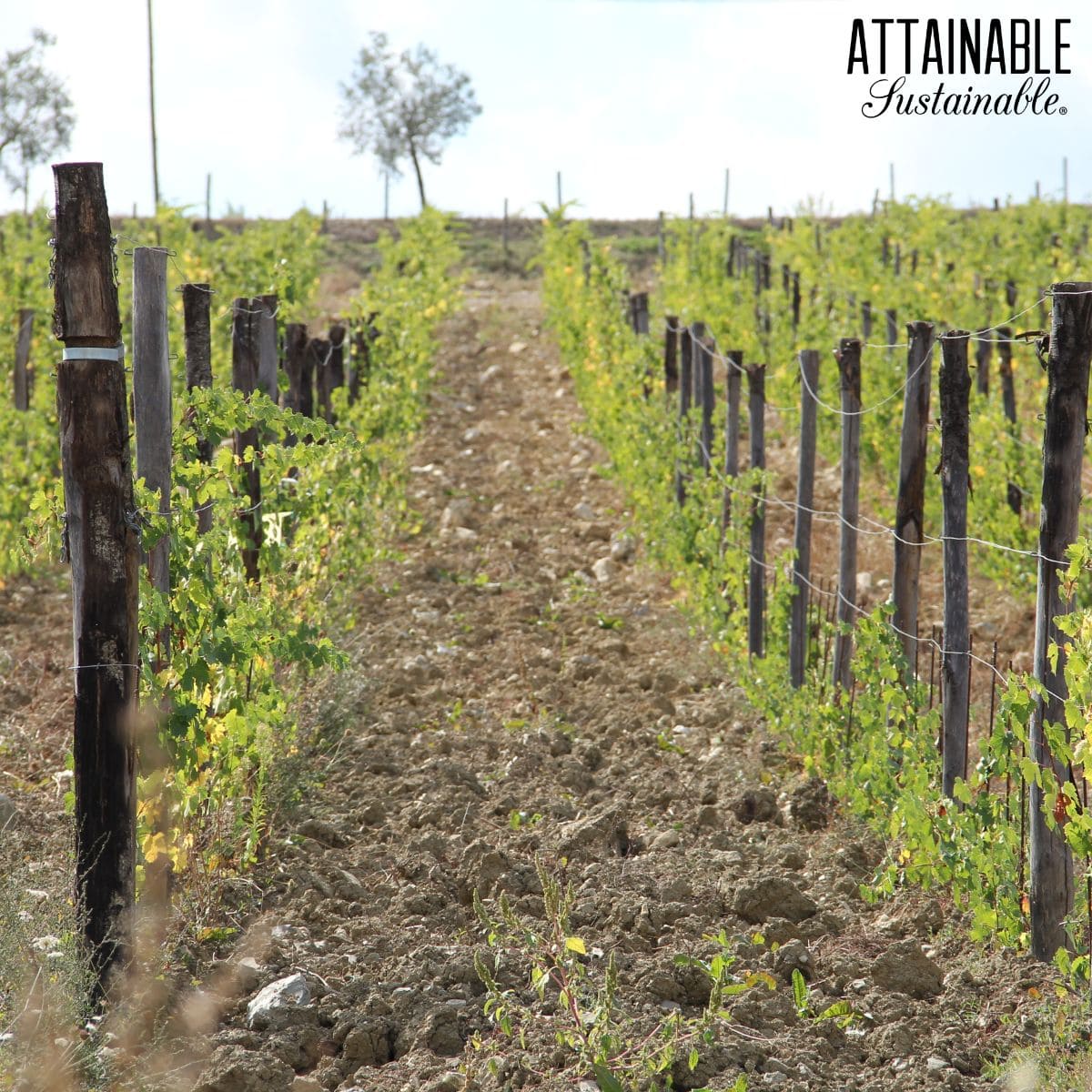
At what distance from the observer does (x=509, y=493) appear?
9945 mm

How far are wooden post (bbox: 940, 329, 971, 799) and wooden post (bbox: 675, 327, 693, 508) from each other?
343cm

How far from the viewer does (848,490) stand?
4.93m

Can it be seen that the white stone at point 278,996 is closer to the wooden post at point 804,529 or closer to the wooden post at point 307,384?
the wooden post at point 804,529

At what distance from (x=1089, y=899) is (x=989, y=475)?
15.9 ft

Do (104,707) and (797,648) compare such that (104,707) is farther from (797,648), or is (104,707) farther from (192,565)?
(797,648)

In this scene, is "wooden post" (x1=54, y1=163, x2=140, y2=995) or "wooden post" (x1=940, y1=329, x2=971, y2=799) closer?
"wooden post" (x1=54, y1=163, x2=140, y2=995)

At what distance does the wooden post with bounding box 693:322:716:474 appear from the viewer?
7137 millimetres

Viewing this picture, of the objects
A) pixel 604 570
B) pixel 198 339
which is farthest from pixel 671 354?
pixel 198 339

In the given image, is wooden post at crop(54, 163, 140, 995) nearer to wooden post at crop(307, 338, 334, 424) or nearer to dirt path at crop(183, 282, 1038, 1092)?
dirt path at crop(183, 282, 1038, 1092)

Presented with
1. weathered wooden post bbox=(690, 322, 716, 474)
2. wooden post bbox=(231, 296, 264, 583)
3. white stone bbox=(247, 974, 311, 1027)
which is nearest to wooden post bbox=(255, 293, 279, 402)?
wooden post bbox=(231, 296, 264, 583)

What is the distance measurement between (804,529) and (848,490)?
1.61 feet

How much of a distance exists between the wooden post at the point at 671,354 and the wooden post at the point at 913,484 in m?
4.25

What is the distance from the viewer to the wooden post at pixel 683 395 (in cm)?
748

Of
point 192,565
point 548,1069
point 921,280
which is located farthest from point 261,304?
point 921,280
